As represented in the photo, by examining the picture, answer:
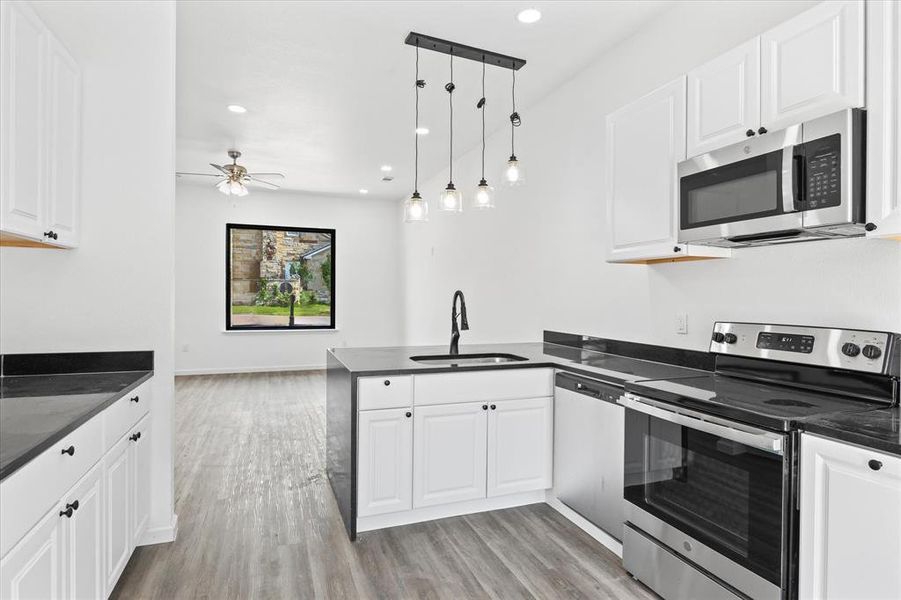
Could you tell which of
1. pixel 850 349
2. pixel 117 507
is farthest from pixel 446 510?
pixel 850 349

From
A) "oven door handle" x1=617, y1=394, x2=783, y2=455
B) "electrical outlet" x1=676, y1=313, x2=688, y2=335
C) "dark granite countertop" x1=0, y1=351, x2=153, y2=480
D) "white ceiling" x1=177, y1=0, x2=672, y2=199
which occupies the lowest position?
"oven door handle" x1=617, y1=394, x2=783, y2=455

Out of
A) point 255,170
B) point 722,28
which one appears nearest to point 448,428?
point 722,28

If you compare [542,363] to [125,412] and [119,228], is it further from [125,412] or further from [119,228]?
[119,228]

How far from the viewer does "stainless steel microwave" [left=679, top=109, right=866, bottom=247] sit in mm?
1638

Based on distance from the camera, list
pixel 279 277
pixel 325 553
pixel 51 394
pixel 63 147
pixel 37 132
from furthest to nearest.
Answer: pixel 279 277 → pixel 325 553 → pixel 63 147 → pixel 37 132 → pixel 51 394

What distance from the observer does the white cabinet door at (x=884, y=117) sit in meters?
1.55

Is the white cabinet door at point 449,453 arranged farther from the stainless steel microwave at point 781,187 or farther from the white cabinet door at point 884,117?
the white cabinet door at point 884,117

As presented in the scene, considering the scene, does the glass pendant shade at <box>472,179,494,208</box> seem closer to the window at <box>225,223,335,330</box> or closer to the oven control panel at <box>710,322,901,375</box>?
the oven control panel at <box>710,322,901,375</box>

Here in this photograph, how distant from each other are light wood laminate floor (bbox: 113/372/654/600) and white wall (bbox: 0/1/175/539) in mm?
364

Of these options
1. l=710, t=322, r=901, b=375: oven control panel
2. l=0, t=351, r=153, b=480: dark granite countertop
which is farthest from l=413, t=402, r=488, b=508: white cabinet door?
l=0, t=351, r=153, b=480: dark granite countertop

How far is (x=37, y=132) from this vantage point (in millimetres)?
2027

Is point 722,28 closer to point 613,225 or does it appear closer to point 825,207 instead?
point 613,225

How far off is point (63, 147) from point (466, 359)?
2.35 m

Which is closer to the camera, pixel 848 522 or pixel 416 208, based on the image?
pixel 848 522
